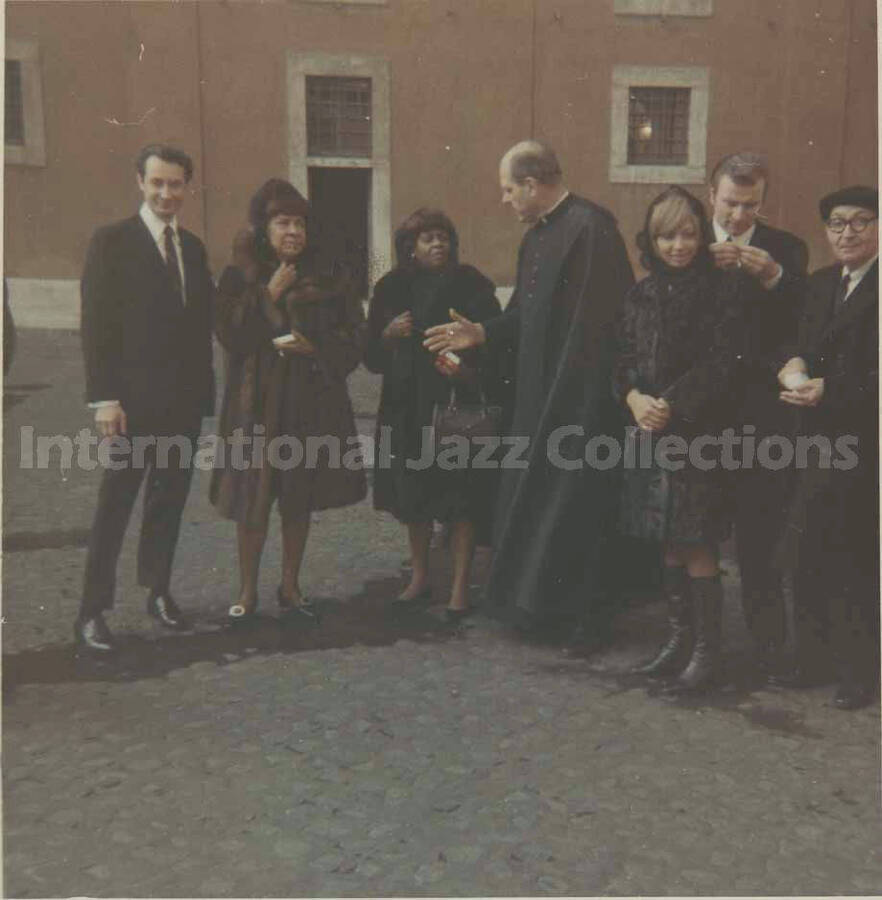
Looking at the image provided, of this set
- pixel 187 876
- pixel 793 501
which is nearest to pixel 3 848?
pixel 187 876

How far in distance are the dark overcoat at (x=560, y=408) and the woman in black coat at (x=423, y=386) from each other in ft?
0.58

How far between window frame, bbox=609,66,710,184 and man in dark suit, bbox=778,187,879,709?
0.58 metres

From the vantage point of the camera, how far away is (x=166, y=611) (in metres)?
4.28

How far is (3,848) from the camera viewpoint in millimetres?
2855

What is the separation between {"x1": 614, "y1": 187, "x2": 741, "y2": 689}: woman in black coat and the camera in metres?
3.59

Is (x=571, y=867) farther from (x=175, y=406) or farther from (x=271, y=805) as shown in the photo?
(x=175, y=406)

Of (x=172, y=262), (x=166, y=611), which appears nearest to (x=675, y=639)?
(x=166, y=611)

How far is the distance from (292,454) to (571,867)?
2.07 metres

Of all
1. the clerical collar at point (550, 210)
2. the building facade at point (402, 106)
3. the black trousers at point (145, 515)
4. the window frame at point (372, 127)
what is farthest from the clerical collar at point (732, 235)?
the black trousers at point (145, 515)

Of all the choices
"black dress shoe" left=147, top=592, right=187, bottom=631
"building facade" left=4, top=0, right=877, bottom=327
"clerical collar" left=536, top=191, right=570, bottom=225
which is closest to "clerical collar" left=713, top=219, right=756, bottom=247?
"building facade" left=4, top=0, right=877, bottom=327

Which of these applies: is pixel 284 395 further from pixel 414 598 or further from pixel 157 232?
pixel 414 598

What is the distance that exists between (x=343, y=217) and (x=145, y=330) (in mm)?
854

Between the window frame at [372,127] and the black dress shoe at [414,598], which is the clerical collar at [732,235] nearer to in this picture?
the window frame at [372,127]

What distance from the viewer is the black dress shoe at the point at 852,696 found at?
362cm
